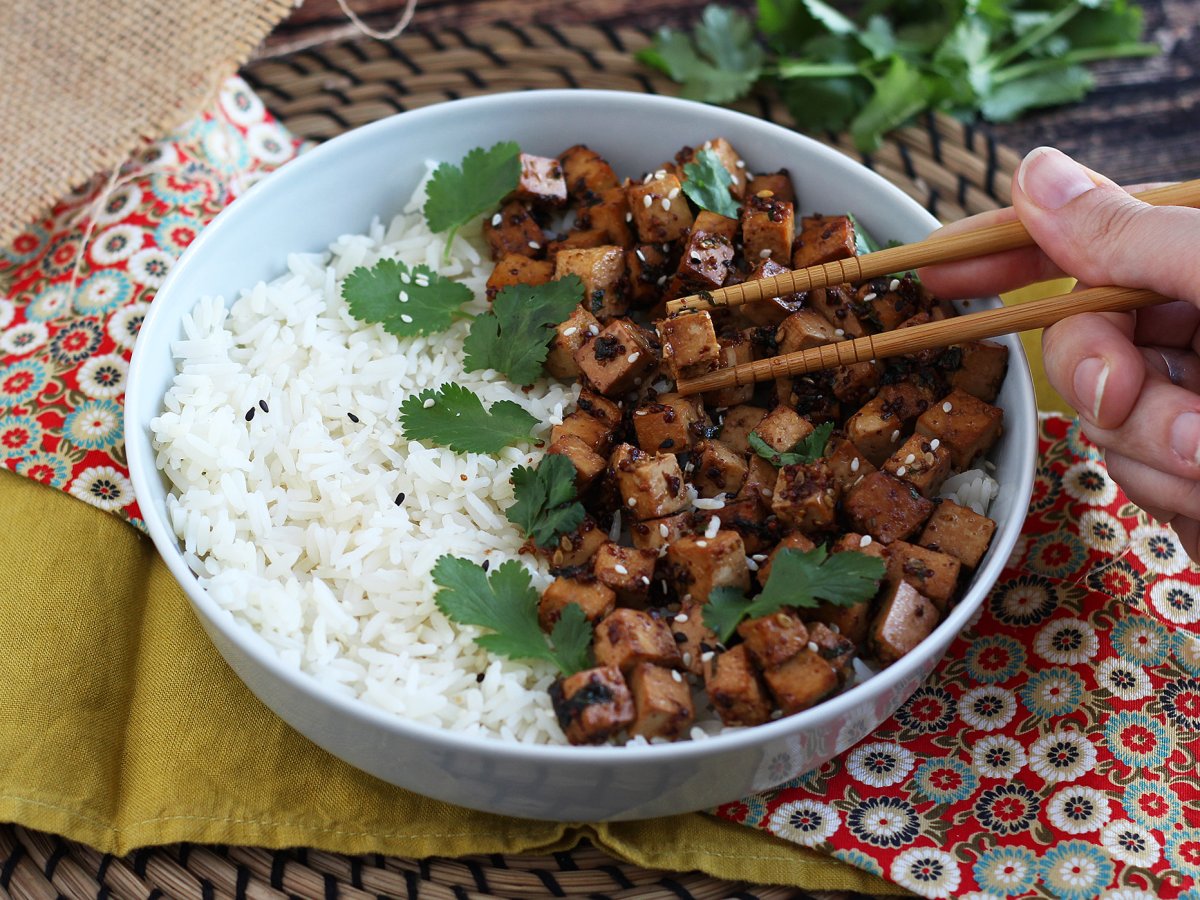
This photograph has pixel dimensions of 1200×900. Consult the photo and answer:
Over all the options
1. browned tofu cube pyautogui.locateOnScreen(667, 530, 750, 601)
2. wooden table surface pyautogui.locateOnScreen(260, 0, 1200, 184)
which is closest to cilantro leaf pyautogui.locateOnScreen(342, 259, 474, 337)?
browned tofu cube pyautogui.locateOnScreen(667, 530, 750, 601)

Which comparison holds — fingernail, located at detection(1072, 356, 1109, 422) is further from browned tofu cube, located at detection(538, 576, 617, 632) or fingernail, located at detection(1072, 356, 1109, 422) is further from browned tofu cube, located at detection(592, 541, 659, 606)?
browned tofu cube, located at detection(538, 576, 617, 632)

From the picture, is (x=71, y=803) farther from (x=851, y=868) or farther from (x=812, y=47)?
(x=812, y=47)

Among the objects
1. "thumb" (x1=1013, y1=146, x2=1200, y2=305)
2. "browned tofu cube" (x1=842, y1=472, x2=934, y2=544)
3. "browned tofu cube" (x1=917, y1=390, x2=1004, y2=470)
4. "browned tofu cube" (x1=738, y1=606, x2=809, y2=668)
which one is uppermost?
"thumb" (x1=1013, y1=146, x2=1200, y2=305)

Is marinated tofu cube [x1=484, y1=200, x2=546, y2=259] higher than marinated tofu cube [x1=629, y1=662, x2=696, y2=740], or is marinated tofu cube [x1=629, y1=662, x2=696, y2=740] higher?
marinated tofu cube [x1=484, y1=200, x2=546, y2=259]

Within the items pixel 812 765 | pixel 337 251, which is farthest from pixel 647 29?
pixel 812 765

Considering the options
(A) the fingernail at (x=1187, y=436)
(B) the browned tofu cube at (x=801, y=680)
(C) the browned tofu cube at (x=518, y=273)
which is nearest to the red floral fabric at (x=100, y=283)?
(C) the browned tofu cube at (x=518, y=273)

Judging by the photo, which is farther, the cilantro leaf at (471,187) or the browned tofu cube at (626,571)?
the cilantro leaf at (471,187)

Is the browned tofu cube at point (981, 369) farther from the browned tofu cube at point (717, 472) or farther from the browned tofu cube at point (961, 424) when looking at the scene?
the browned tofu cube at point (717, 472)
